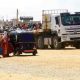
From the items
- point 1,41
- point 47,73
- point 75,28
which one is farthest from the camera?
point 75,28

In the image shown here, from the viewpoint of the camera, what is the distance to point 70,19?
40.2 meters

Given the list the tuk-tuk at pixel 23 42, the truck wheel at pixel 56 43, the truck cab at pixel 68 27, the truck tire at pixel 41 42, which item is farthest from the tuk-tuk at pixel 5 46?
the truck tire at pixel 41 42

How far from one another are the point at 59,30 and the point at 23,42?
387 inches

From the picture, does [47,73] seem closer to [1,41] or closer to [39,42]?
[1,41]

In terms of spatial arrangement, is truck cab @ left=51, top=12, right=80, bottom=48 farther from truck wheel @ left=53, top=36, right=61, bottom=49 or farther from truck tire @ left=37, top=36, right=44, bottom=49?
truck tire @ left=37, top=36, right=44, bottom=49

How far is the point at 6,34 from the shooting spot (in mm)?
31531

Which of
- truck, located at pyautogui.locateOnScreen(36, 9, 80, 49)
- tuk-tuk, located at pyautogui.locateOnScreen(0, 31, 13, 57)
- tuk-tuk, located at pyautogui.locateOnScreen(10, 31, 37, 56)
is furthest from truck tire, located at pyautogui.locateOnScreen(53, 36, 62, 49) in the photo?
tuk-tuk, located at pyautogui.locateOnScreen(0, 31, 13, 57)

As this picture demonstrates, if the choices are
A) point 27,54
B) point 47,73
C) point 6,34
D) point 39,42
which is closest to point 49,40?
point 39,42

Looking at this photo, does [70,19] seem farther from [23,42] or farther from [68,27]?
[23,42]

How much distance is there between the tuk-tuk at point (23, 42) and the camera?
31328 mm

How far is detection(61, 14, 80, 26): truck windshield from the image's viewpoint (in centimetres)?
4007

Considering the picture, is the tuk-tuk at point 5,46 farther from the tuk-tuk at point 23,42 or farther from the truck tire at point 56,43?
the truck tire at point 56,43

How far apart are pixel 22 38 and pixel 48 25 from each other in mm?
11776

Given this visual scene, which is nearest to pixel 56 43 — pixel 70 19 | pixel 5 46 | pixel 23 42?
pixel 70 19
